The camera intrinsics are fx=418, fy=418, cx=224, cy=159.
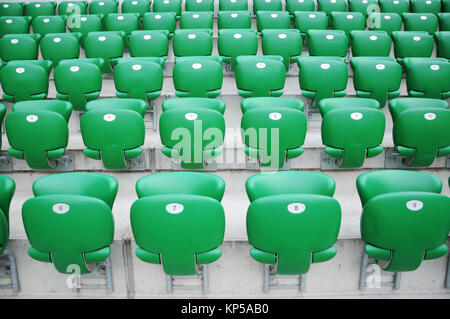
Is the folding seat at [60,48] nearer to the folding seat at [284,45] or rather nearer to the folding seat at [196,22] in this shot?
the folding seat at [196,22]

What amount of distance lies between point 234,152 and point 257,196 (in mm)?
783

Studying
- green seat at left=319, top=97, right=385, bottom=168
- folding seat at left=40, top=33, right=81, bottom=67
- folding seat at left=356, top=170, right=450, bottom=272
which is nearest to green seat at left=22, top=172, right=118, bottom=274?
folding seat at left=356, top=170, right=450, bottom=272

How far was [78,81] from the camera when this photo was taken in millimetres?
2934

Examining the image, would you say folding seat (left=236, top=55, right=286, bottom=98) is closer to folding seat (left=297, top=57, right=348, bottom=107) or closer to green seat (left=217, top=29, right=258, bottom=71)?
folding seat (left=297, top=57, right=348, bottom=107)

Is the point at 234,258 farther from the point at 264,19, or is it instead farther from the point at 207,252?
the point at 264,19

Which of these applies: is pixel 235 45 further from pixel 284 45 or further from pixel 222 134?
pixel 222 134

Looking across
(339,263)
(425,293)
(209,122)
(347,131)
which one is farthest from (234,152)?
(425,293)

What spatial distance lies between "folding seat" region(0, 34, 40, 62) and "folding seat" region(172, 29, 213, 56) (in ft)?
4.11

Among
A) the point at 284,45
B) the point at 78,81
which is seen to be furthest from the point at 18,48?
the point at 284,45

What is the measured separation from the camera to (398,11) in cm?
451

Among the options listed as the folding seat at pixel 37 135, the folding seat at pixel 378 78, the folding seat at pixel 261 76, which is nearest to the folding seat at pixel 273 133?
the folding seat at pixel 261 76

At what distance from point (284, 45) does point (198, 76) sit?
1.00 meters

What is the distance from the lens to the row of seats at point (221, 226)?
155cm

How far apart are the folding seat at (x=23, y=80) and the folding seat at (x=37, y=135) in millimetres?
646
